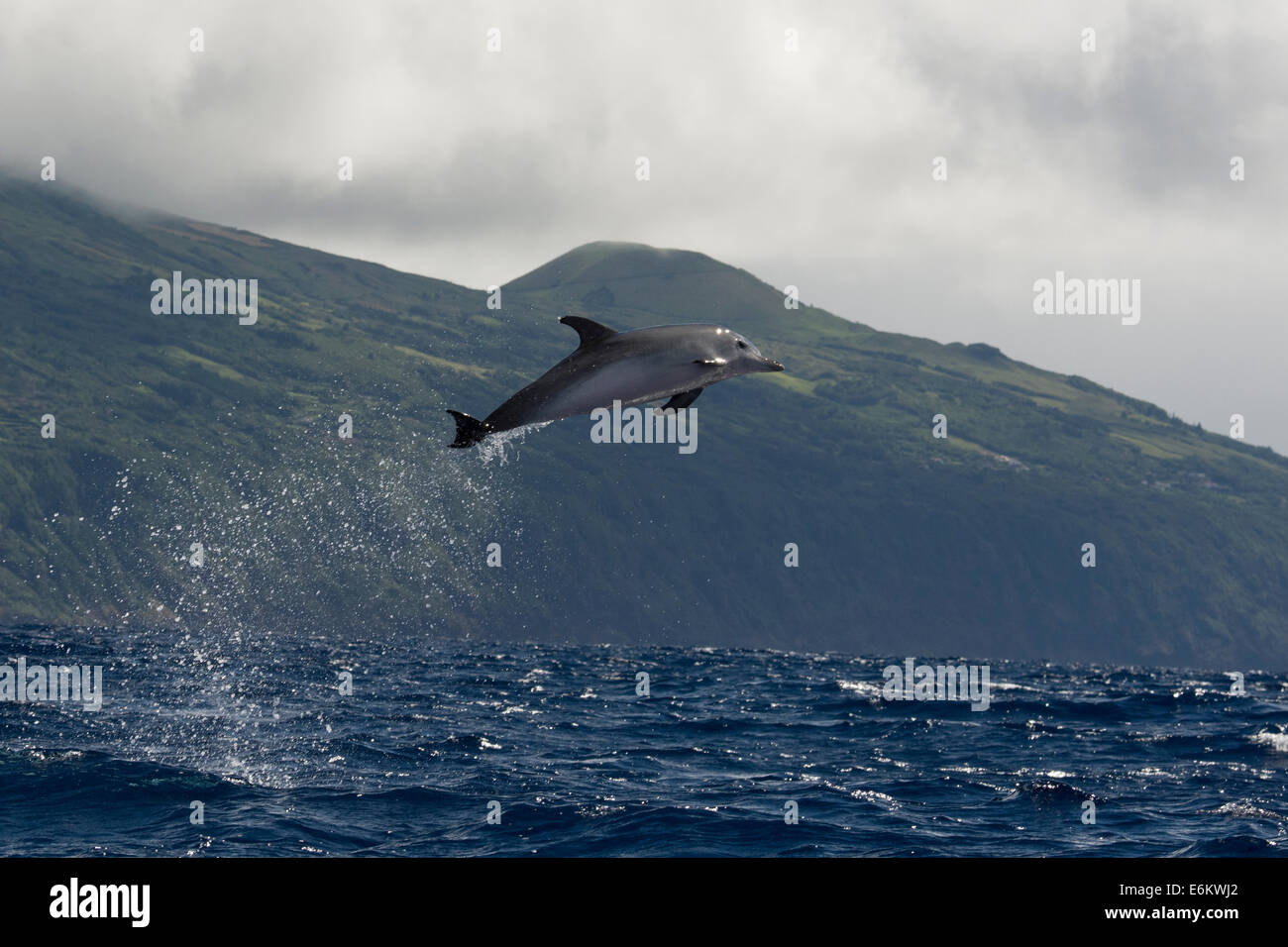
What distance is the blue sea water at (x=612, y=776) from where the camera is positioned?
861 inches

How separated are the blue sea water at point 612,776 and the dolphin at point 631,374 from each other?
14781 millimetres

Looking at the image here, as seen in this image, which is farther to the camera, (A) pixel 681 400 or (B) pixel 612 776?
(B) pixel 612 776

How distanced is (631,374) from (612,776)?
22758 mm

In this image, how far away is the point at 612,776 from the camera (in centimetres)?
2852

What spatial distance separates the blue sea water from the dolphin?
14781 millimetres

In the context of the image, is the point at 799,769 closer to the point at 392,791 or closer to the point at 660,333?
the point at 392,791

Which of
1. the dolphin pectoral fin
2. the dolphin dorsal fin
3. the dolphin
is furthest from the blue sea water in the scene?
the dolphin

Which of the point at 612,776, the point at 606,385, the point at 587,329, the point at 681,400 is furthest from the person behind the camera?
the point at 612,776
